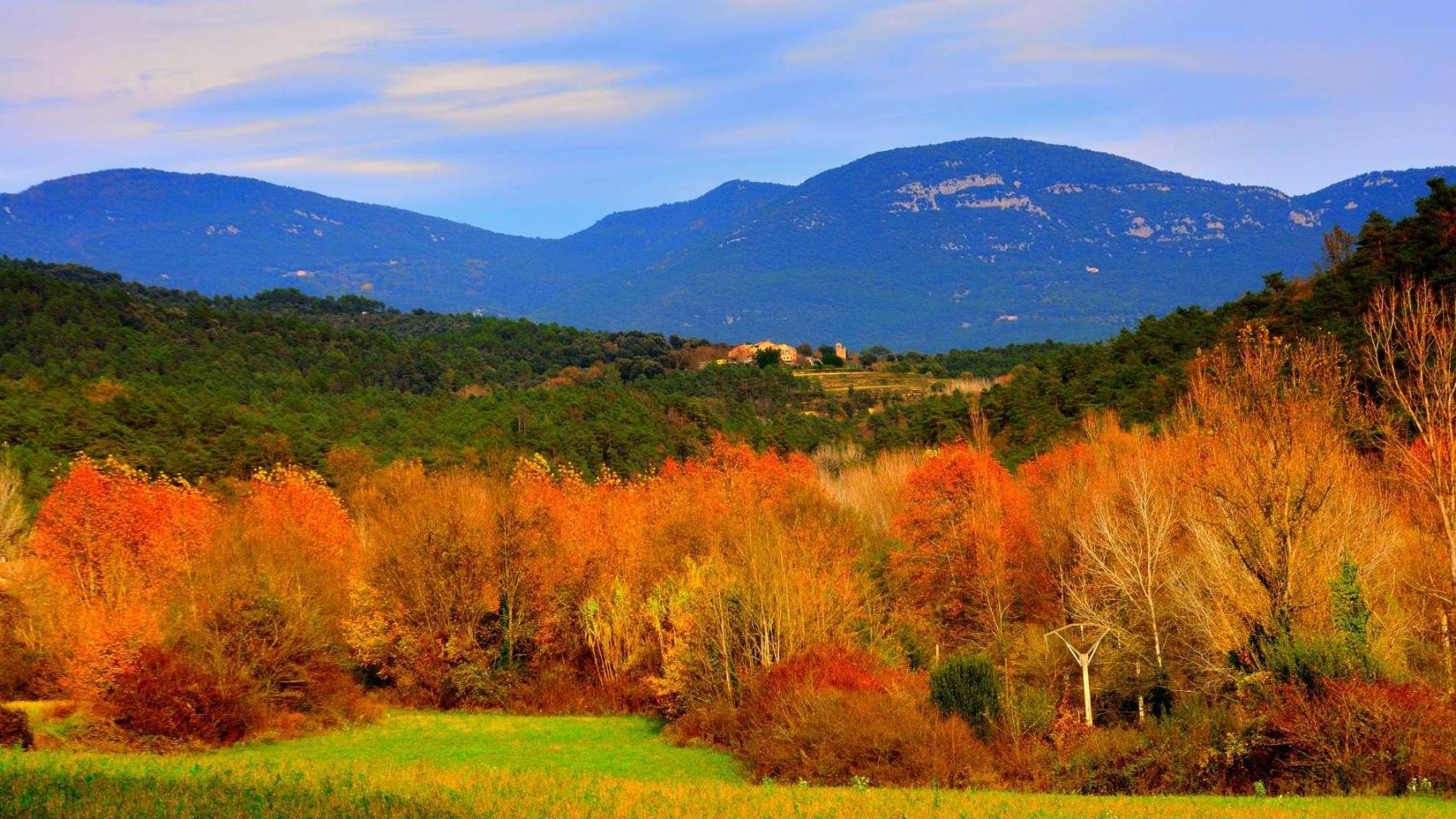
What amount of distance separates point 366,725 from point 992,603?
27.4 meters

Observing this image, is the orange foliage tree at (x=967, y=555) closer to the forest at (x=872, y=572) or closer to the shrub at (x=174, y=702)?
the forest at (x=872, y=572)

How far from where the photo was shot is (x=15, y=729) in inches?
1237

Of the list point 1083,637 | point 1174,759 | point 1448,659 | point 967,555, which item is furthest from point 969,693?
point 967,555

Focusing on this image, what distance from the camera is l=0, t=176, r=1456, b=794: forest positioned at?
28.3 m

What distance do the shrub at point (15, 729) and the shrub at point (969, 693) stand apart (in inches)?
936

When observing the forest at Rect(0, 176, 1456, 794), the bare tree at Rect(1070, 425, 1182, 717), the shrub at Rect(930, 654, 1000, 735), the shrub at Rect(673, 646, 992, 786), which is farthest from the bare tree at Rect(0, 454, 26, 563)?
the bare tree at Rect(1070, 425, 1182, 717)

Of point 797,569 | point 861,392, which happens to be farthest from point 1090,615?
point 861,392

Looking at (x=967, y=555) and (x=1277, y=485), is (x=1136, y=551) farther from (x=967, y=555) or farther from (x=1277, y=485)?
(x=967, y=555)

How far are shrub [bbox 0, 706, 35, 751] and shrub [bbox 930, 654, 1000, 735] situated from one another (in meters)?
23.8

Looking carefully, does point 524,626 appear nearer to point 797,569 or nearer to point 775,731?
point 797,569

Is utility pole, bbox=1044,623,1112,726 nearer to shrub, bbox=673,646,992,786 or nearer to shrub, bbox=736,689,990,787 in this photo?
shrub, bbox=673,646,992,786

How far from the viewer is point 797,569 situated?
39.9 meters

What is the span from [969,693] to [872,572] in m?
21.2

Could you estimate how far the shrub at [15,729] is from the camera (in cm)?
3089
